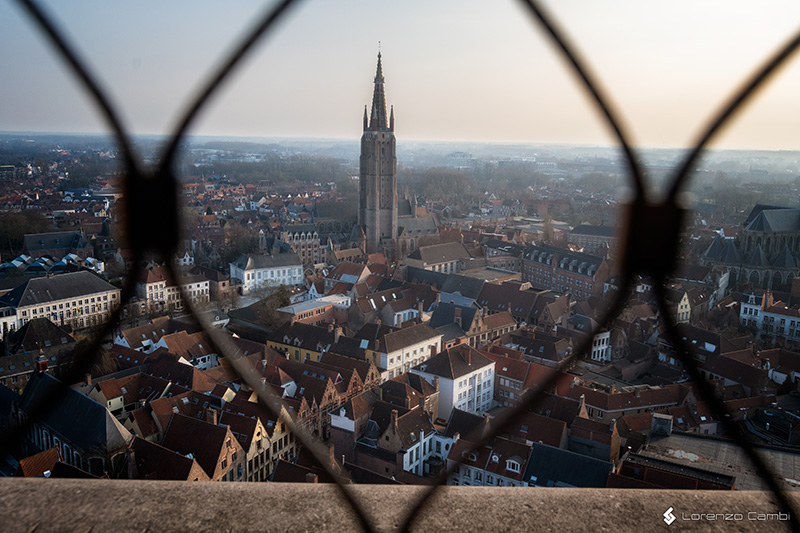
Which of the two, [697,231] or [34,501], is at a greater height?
[34,501]

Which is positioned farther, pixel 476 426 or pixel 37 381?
pixel 37 381

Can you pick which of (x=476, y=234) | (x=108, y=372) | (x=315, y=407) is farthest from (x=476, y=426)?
(x=476, y=234)

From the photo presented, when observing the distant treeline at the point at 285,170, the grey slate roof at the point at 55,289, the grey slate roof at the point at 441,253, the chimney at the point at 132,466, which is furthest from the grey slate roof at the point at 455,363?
the distant treeline at the point at 285,170

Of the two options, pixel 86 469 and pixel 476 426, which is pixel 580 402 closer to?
pixel 476 426

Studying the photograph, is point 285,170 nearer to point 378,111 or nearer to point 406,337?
point 378,111

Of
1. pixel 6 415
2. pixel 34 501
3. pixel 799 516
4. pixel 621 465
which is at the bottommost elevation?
pixel 6 415

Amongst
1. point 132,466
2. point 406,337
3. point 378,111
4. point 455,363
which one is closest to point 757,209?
point 378,111

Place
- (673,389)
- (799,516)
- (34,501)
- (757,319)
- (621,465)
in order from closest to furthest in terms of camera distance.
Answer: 1. (799,516)
2. (34,501)
3. (621,465)
4. (673,389)
5. (757,319)
